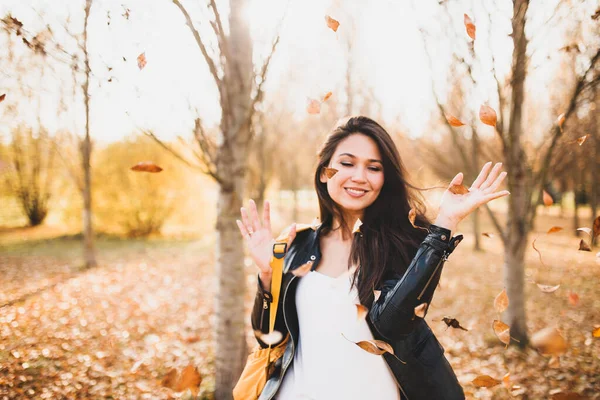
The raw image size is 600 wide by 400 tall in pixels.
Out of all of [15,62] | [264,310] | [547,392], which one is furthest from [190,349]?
[547,392]

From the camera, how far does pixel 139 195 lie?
1389 cm

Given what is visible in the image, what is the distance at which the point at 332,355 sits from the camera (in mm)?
1772

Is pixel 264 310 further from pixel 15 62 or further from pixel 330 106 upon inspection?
pixel 330 106

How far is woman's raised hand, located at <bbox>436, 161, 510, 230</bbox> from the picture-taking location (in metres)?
1.57

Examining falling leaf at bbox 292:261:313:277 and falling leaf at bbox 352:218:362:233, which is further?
falling leaf at bbox 352:218:362:233

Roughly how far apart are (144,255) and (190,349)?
7.25 meters

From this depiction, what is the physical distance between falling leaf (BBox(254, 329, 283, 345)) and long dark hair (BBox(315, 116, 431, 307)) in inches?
19.1

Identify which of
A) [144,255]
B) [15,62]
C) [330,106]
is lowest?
[144,255]

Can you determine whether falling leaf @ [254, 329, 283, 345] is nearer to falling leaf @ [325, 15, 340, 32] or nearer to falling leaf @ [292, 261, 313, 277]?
falling leaf @ [292, 261, 313, 277]

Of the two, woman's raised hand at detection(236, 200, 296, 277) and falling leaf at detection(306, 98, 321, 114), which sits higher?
falling leaf at detection(306, 98, 321, 114)

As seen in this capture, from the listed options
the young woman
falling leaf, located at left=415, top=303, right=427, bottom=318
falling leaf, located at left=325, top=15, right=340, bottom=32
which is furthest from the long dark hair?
falling leaf, located at left=325, top=15, right=340, bottom=32

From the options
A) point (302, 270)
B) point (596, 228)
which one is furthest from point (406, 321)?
point (596, 228)

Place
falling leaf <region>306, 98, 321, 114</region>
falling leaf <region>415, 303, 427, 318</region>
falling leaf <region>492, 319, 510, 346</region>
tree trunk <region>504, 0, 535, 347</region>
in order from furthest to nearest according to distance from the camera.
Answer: tree trunk <region>504, 0, 535, 347</region> < falling leaf <region>306, 98, 321, 114</region> < falling leaf <region>492, 319, 510, 346</region> < falling leaf <region>415, 303, 427, 318</region>

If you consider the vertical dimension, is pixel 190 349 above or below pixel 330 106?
below
